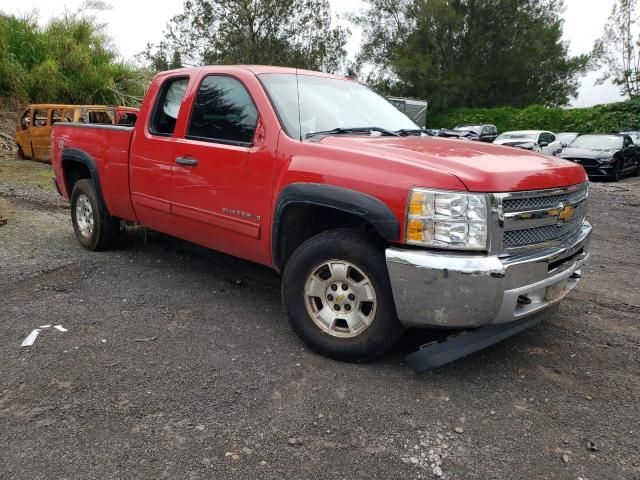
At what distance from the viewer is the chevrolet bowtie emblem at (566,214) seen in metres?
3.35

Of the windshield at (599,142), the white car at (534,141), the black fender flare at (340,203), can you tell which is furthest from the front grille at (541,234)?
the white car at (534,141)

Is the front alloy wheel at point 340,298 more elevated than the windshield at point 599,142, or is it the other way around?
the windshield at point 599,142

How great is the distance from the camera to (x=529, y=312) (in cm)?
314

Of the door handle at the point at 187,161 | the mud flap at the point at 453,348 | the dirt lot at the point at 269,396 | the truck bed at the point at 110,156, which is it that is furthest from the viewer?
the truck bed at the point at 110,156

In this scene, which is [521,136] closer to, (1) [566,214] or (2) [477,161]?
(1) [566,214]

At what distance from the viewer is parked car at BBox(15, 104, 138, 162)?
13.1 metres

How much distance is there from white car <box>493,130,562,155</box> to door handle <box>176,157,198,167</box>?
49.6 feet

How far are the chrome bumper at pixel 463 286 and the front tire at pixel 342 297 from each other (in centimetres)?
16

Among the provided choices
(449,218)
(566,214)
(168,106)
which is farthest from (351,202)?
(168,106)

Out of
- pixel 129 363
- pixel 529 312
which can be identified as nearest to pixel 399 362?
pixel 529 312

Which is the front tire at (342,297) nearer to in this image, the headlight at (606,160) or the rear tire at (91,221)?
the rear tire at (91,221)

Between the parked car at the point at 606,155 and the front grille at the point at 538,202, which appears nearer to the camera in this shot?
the front grille at the point at 538,202

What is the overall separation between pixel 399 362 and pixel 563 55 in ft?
148

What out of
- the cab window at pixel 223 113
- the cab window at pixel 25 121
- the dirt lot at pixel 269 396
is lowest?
the dirt lot at pixel 269 396
